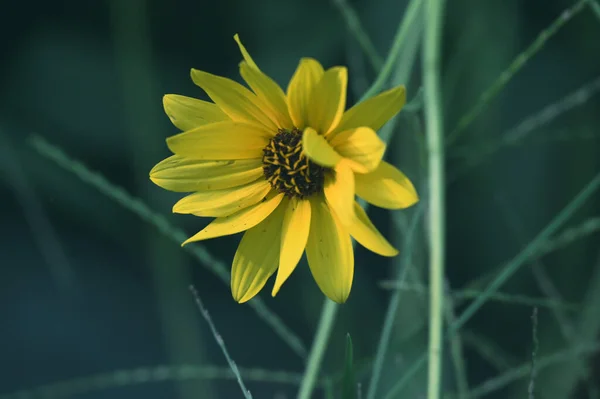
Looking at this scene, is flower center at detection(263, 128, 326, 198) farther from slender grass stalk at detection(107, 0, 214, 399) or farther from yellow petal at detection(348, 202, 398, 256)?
slender grass stalk at detection(107, 0, 214, 399)

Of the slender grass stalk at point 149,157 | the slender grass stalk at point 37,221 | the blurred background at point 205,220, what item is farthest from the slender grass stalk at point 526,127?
the slender grass stalk at point 37,221

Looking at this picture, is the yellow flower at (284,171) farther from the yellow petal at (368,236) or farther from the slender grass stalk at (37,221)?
the slender grass stalk at (37,221)

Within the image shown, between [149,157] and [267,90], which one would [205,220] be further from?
[267,90]

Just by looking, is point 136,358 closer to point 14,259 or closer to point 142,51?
point 14,259

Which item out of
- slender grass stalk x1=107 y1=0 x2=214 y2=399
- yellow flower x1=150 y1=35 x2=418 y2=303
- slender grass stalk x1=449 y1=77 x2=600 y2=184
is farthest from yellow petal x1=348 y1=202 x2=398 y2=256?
slender grass stalk x1=107 y1=0 x2=214 y2=399

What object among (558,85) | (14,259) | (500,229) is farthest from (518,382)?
(14,259)

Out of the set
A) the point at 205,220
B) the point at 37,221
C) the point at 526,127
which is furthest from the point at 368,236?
the point at 37,221
